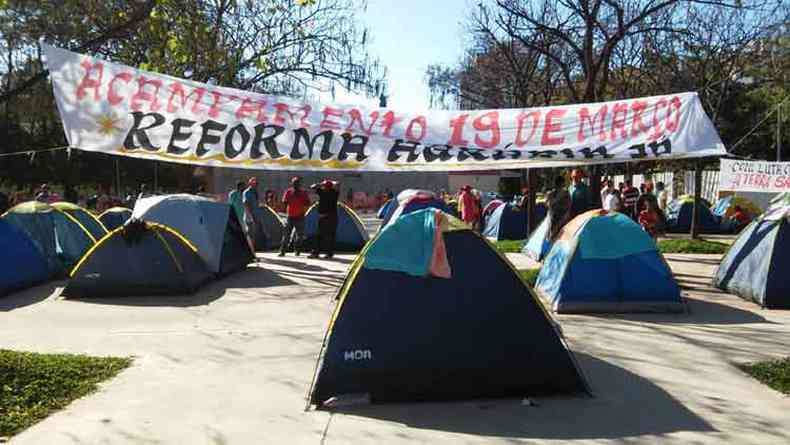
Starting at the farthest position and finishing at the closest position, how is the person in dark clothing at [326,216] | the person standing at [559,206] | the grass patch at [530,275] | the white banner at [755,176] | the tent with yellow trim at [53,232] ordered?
the white banner at [755,176], the person in dark clothing at [326,216], the person standing at [559,206], the tent with yellow trim at [53,232], the grass patch at [530,275]

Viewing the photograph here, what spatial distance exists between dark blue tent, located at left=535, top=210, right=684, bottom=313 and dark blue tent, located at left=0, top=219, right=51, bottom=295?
8029mm

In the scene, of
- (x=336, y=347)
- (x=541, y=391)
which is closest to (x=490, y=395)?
(x=541, y=391)

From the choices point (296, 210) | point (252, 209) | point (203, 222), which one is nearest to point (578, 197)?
point (296, 210)

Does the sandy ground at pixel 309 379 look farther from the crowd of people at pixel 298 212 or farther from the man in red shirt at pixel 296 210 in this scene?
the man in red shirt at pixel 296 210

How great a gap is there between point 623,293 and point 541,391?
395cm

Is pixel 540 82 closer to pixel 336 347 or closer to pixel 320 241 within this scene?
pixel 320 241

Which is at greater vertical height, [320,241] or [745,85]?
[745,85]

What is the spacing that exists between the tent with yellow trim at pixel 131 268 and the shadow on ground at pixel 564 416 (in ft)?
20.3

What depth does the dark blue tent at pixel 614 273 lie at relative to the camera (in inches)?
366

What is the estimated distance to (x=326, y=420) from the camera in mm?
5289

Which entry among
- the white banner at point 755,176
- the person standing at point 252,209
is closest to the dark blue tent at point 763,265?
the person standing at point 252,209

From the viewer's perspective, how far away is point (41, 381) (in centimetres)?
609

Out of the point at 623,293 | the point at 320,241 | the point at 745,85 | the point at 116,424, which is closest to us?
the point at 116,424

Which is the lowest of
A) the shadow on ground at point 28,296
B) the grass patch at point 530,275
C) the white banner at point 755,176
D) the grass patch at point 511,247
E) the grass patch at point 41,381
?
the shadow on ground at point 28,296
